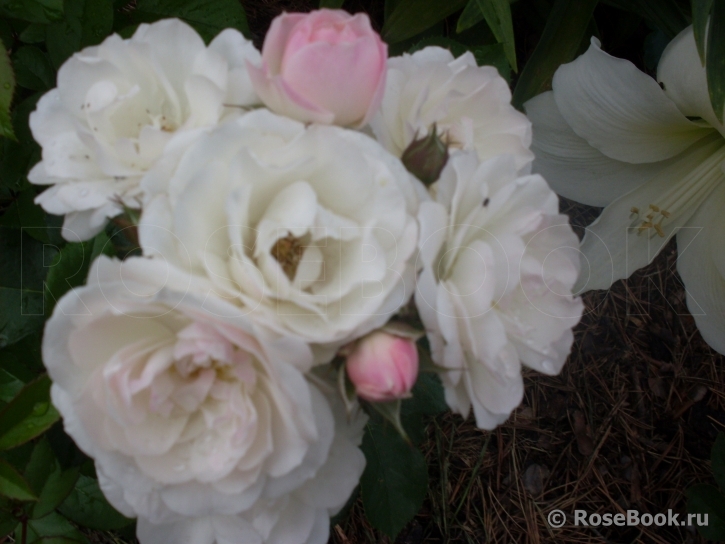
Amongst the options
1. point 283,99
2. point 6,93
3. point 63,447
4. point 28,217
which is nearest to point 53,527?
point 63,447

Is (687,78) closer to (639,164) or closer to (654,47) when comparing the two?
(639,164)

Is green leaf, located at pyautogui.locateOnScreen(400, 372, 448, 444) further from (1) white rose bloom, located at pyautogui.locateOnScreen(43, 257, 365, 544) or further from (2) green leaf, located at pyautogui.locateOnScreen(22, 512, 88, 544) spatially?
(2) green leaf, located at pyautogui.locateOnScreen(22, 512, 88, 544)

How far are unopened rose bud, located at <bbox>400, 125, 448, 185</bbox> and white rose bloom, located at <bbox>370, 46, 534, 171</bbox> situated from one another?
0.02m

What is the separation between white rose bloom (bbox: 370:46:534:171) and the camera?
0.63m

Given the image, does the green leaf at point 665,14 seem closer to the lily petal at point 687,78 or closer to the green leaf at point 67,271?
the lily petal at point 687,78

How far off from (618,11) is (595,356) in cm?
93

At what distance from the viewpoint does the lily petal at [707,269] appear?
107 cm

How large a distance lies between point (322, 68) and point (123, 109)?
0.23 metres

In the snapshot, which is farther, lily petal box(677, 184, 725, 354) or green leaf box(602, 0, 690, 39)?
green leaf box(602, 0, 690, 39)

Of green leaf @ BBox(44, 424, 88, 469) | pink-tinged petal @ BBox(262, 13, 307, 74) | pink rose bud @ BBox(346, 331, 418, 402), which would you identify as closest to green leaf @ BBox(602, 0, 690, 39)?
pink-tinged petal @ BBox(262, 13, 307, 74)

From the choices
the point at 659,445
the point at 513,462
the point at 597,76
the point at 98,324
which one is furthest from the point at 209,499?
the point at 659,445

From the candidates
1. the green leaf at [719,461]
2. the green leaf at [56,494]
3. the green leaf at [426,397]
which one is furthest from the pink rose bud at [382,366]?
the green leaf at [719,461]

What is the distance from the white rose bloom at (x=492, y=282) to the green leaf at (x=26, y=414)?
49cm

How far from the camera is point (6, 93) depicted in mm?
759
